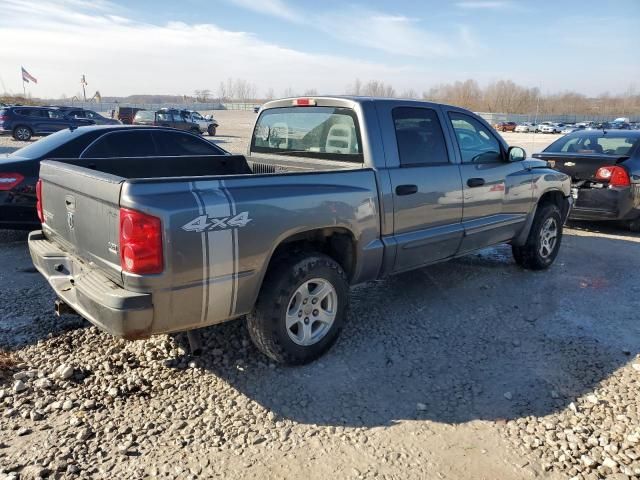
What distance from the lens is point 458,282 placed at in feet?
18.2

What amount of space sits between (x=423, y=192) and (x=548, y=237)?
2.59 m

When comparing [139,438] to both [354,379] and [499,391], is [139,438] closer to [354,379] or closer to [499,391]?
[354,379]

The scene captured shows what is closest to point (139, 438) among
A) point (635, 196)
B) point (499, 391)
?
point (499, 391)

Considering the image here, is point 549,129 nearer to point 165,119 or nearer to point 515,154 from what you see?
point 165,119

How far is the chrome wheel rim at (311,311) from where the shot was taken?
3564 mm

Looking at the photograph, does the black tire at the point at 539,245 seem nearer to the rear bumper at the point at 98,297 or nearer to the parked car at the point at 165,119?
the rear bumper at the point at 98,297

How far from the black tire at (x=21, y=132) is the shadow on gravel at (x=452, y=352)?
73.2 feet

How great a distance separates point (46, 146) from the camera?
6590mm

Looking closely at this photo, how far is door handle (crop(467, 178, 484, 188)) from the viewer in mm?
4741

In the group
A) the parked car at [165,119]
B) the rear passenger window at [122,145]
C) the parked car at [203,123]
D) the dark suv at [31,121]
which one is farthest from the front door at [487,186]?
the parked car at [203,123]

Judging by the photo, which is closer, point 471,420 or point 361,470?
point 361,470

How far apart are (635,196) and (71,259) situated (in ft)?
25.4

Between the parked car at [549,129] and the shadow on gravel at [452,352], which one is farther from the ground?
the parked car at [549,129]

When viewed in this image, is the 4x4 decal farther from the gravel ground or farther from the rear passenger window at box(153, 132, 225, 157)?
the rear passenger window at box(153, 132, 225, 157)
